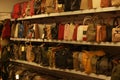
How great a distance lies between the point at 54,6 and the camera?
4.62m

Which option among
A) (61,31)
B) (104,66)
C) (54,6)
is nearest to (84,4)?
(61,31)

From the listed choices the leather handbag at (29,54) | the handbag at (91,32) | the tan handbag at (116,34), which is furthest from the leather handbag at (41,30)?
the tan handbag at (116,34)

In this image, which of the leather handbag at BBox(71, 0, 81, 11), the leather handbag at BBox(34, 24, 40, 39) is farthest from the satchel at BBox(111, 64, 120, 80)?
the leather handbag at BBox(34, 24, 40, 39)

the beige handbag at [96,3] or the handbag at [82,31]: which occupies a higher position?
the beige handbag at [96,3]

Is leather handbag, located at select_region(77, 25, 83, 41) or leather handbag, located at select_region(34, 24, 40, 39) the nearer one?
leather handbag, located at select_region(77, 25, 83, 41)

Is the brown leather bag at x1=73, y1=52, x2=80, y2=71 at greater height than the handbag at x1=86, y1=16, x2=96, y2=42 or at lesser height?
lesser

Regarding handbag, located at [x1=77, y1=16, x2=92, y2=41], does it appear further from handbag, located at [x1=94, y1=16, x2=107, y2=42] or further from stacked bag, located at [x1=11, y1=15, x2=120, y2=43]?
handbag, located at [x1=94, y1=16, x2=107, y2=42]

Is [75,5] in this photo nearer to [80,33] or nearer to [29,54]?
[80,33]

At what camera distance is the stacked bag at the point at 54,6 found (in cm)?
361

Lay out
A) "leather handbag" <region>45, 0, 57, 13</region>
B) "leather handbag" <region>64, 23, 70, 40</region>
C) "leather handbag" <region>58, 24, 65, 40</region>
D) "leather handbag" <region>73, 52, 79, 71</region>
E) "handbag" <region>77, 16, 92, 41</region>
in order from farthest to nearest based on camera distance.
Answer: "leather handbag" <region>45, 0, 57, 13</region> → "leather handbag" <region>58, 24, 65, 40</region> → "leather handbag" <region>64, 23, 70, 40</region> → "leather handbag" <region>73, 52, 79, 71</region> → "handbag" <region>77, 16, 92, 41</region>

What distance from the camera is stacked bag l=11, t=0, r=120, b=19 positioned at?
3.61 meters

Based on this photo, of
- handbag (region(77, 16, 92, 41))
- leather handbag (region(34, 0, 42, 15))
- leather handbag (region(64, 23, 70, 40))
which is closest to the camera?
handbag (region(77, 16, 92, 41))

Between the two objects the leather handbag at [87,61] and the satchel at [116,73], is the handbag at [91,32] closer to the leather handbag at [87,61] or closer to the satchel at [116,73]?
the leather handbag at [87,61]

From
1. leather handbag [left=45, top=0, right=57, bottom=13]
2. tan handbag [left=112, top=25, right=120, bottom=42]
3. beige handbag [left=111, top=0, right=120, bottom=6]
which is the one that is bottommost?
tan handbag [left=112, top=25, right=120, bottom=42]
